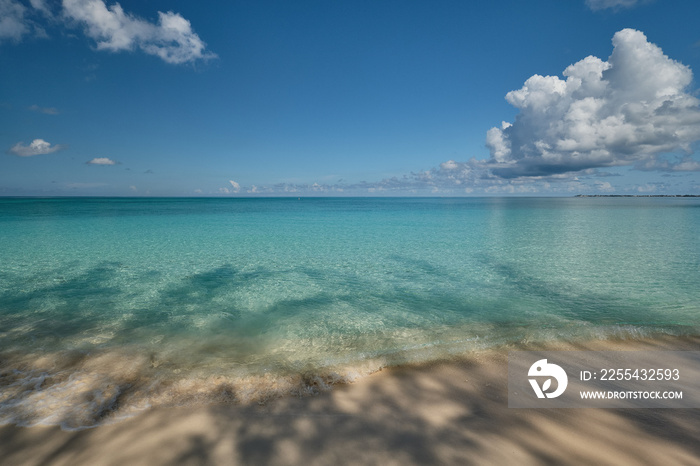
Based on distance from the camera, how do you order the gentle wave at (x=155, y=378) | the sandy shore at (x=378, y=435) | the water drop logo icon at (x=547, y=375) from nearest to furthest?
1. the sandy shore at (x=378, y=435)
2. the gentle wave at (x=155, y=378)
3. the water drop logo icon at (x=547, y=375)

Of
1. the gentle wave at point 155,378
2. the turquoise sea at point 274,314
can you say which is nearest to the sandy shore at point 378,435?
the gentle wave at point 155,378

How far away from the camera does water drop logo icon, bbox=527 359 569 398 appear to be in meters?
4.05

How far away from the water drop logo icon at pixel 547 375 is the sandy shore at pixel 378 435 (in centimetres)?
39

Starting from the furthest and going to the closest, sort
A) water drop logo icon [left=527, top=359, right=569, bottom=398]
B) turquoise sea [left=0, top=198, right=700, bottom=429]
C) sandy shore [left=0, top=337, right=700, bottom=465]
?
turquoise sea [left=0, top=198, right=700, bottom=429] < water drop logo icon [left=527, top=359, right=569, bottom=398] < sandy shore [left=0, top=337, right=700, bottom=465]

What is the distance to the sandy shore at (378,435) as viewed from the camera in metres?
3.02

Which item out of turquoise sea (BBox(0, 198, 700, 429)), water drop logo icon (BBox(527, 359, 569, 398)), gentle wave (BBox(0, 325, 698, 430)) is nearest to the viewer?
gentle wave (BBox(0, 325, 698, 430))

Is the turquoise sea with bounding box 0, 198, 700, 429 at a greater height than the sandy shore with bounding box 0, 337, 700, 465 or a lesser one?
lesser

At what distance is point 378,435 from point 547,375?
2.79m

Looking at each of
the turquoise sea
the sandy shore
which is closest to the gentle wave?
the turquoise sea

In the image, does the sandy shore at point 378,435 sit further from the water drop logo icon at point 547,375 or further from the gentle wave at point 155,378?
the water drop logo icon at point 547,375

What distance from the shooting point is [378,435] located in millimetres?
3301

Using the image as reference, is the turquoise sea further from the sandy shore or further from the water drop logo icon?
the water drop logo icon

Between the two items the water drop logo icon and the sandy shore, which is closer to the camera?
the sandy shore

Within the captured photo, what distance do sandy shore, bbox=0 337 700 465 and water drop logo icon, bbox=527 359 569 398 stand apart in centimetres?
39
